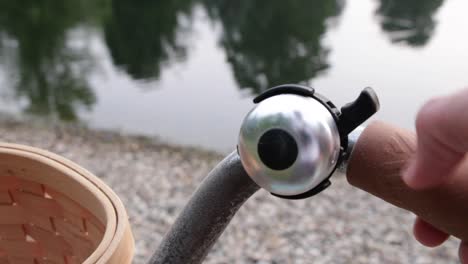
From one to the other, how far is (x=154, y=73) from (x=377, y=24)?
1.87 m

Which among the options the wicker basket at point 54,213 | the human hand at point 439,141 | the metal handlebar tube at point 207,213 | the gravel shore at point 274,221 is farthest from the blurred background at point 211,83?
the human hand at point 439,141

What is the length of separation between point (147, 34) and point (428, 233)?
5.57 m

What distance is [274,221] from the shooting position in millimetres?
2686

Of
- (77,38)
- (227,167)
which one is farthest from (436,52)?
(227,167)

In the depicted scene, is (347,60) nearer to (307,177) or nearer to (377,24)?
(377,24)

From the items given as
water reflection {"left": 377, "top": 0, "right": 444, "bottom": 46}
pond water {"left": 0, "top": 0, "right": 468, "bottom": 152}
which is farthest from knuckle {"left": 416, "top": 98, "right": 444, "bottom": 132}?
water reflection {"left": 377, "top": 0, "right": 444, "bottom": 46}

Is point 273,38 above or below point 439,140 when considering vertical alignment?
below

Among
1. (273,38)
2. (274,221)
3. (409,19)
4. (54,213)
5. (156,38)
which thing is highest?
(54,213)

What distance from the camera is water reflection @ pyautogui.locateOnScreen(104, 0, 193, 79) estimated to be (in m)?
5.21

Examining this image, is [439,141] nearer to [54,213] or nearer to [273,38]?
[54,213]

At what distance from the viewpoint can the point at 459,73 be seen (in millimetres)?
3979

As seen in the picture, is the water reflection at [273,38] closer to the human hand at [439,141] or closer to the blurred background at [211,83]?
the blurred background at [211,83]

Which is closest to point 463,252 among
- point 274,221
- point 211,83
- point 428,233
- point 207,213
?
point 428,233

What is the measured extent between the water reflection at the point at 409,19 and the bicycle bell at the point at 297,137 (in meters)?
4.58
